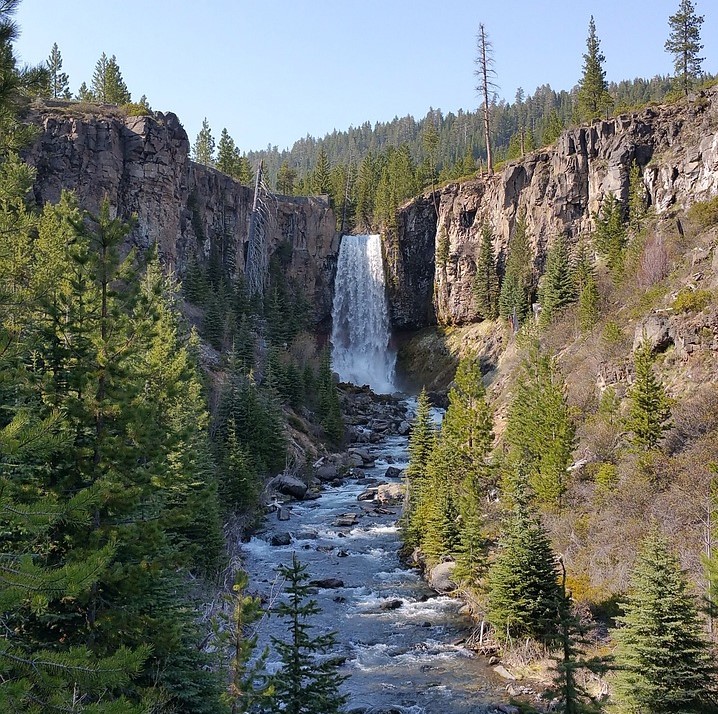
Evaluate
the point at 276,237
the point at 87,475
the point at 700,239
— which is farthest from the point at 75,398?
the point at 276,237

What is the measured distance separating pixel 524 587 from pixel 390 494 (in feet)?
71.1

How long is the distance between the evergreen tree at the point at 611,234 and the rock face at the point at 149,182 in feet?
140

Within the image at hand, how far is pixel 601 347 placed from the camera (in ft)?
122

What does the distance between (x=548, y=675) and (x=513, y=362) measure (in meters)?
40.0

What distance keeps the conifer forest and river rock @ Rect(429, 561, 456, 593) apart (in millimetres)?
120

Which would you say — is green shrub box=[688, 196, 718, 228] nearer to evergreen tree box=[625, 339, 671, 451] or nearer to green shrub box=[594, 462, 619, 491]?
evergreen tree box=[625, 339, 671, 451]

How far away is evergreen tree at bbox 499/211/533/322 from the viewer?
63562mm

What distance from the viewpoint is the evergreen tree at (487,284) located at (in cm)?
7062

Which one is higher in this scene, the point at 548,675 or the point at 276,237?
the point at 276,237

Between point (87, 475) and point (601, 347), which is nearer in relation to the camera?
point (87, 475)

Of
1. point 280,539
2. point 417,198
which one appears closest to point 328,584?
point 280,539

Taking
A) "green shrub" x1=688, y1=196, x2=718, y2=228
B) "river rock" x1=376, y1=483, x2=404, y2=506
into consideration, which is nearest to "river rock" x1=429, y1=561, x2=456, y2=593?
"river rock" x1=376, y1=483, x2=404, y2=506

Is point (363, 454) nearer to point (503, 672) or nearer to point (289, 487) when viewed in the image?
point (289, 487)

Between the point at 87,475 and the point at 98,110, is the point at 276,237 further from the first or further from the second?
the point at 87,475
